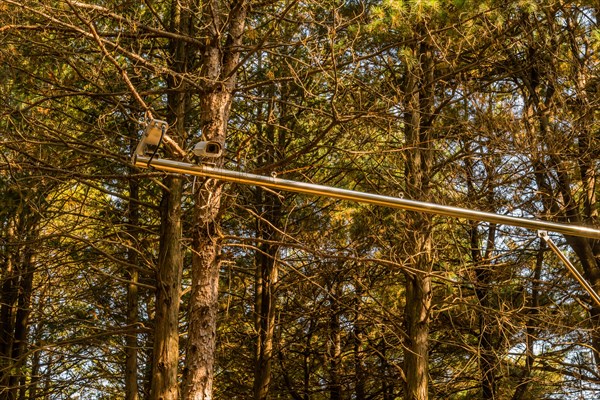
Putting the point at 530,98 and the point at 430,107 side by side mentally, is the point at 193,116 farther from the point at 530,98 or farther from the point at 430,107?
the point at 530,98

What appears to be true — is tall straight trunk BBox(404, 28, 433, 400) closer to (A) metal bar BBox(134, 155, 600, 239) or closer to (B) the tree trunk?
(B) the tree trunk

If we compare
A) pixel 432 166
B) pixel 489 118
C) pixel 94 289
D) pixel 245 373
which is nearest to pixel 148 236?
pixel 94 289

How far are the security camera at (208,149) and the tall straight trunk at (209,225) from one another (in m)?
2.54

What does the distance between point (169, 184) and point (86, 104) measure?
2.70 m

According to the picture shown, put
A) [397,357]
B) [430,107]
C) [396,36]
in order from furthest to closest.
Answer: [397,357]
[430,107]
[396,36]

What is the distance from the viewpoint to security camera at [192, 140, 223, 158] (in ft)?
14.1

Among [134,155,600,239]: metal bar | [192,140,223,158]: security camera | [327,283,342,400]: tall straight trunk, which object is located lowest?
[134,155,600,239]: metal bar

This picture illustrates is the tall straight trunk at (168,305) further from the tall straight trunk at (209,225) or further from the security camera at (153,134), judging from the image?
the security camera at (153,134)

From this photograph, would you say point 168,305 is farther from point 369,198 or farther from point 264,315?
point 369,198

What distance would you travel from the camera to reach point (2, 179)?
10.4m

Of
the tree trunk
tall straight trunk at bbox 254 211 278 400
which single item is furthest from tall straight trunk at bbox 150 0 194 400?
tall straight trunk at bbox 254 211 278 400

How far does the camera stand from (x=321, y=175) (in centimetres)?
1226

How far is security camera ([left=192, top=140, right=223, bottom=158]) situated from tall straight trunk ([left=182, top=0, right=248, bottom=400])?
8.34 feet

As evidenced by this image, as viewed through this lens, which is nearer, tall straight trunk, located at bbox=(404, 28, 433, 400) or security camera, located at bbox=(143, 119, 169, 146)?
security camera, located at bbox=(143, 119, 169, 146)
